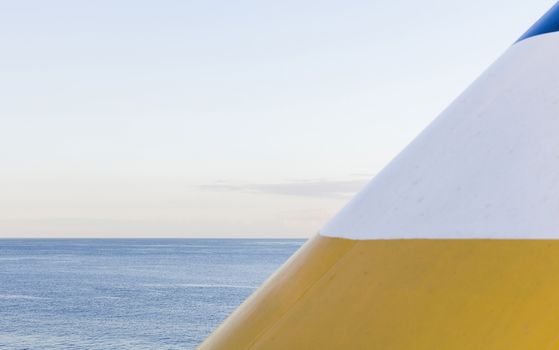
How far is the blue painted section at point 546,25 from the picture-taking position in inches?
92.9

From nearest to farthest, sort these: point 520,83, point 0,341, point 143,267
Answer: point 520,83 < point 0,341 < point 143,267

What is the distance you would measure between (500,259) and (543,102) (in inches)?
24.2

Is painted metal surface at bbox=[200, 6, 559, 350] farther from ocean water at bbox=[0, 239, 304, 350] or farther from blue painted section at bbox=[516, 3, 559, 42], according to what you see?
ocean water at bbox=[0, 239, 304, 350]

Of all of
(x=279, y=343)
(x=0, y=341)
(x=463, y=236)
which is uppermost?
(x=463, y=236)

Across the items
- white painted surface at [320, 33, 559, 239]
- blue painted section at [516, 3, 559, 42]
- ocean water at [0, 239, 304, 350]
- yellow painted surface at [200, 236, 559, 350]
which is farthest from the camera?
ocean water at [0, 239, 304, 350]

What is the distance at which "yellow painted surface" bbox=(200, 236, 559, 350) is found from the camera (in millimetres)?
1667

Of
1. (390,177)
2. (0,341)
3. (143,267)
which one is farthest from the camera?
(143,267)

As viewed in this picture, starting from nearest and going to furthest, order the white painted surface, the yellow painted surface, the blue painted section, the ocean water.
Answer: the yellow painted surface → the white painted surface → the blue painted section → the ocean water

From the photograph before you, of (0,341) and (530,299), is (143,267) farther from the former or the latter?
(530,299)

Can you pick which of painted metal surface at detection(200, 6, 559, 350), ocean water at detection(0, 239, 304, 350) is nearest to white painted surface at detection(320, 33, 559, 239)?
A: painted metal surface at detection(200, 6, 559, 350)

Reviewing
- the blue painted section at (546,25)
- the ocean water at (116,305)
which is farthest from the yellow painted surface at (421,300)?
the ocean water at (116,305)

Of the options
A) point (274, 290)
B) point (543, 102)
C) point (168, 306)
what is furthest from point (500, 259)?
point (168, 306)

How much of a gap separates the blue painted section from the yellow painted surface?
97 centimetres

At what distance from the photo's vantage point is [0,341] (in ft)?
139
